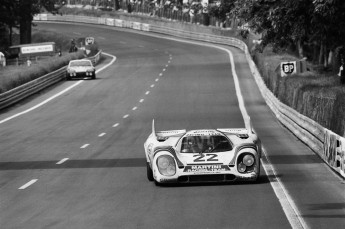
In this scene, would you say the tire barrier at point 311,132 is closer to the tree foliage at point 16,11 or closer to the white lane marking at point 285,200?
the white lane marking at point 285,200

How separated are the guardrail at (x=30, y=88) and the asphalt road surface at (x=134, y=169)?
611 mm

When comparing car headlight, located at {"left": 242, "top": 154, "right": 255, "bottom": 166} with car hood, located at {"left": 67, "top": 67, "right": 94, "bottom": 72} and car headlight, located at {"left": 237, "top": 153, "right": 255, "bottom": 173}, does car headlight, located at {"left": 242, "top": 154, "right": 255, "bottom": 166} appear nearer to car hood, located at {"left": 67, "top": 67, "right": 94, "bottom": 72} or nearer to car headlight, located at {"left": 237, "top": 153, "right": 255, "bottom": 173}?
car headlight, located at {"left": 237, "top": 153, "right": 255, "bottom": 173}

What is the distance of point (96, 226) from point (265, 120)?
26.7 metres

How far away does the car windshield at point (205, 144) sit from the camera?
19234 millimetres

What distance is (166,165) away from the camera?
18875 millimetres

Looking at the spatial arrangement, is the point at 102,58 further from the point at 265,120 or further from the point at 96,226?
the point at 96,226

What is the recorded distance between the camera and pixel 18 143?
32.1m

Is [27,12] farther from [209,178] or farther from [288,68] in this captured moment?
[209,178]

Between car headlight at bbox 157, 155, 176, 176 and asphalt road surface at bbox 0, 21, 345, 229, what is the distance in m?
0.33

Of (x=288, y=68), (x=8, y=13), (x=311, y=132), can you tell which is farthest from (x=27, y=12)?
(x=311, y=132)

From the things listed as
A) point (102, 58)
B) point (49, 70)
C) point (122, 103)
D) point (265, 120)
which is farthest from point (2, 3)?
point (265, 120)

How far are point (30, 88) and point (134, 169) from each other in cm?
3554

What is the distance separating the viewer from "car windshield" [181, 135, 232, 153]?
19.2 metres

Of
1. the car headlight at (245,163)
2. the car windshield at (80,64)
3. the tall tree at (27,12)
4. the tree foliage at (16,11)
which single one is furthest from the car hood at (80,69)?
the car headlight at (245,163)
